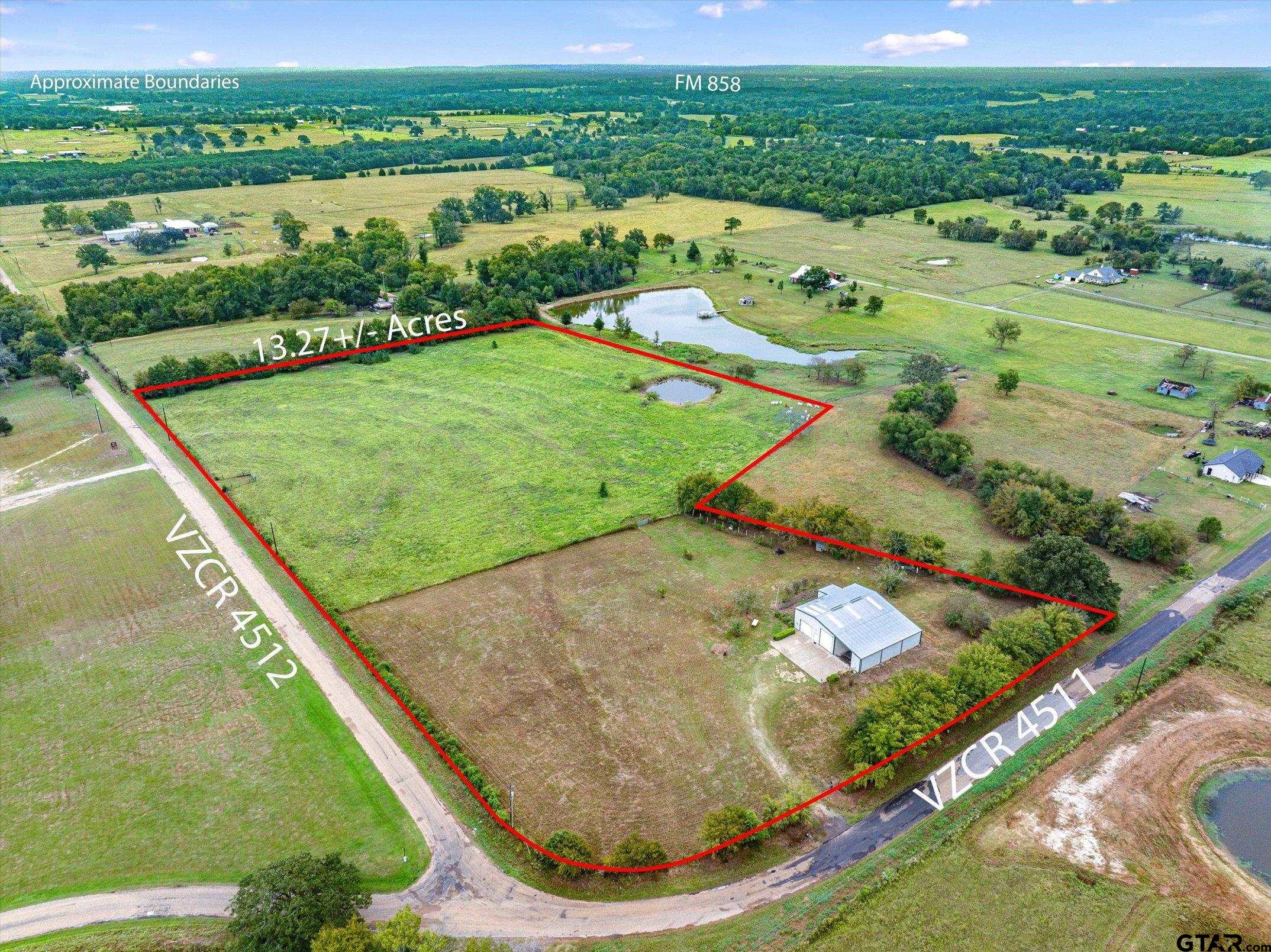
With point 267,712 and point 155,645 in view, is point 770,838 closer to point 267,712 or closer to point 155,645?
point 267,712

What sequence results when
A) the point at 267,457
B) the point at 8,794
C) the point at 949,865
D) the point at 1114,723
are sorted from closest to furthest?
1. the point at 949,865
2. the point at 8,794
3. the point at 1114,723
4. the point at 267,457

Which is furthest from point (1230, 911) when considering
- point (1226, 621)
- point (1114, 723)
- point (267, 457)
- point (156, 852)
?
point (267, 457)

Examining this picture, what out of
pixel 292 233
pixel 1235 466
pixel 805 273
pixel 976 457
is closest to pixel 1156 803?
pixel 976 457

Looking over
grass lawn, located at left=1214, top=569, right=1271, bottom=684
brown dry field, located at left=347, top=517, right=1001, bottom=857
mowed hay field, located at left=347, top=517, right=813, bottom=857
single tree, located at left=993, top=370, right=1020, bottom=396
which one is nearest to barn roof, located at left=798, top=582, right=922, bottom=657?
brown dry field, located at left=347, top=517, right=1001, bottom=857

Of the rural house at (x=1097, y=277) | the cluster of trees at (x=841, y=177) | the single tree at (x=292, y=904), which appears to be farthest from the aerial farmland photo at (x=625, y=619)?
the cluster of trees at (x=841, y=177)

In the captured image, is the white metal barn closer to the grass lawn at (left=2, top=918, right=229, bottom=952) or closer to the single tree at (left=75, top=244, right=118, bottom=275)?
the grass lawn at (left=2, top=918, right=229, bottom=952)

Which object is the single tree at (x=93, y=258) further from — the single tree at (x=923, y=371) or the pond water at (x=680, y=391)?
the single tree at (x=923, y=371)
